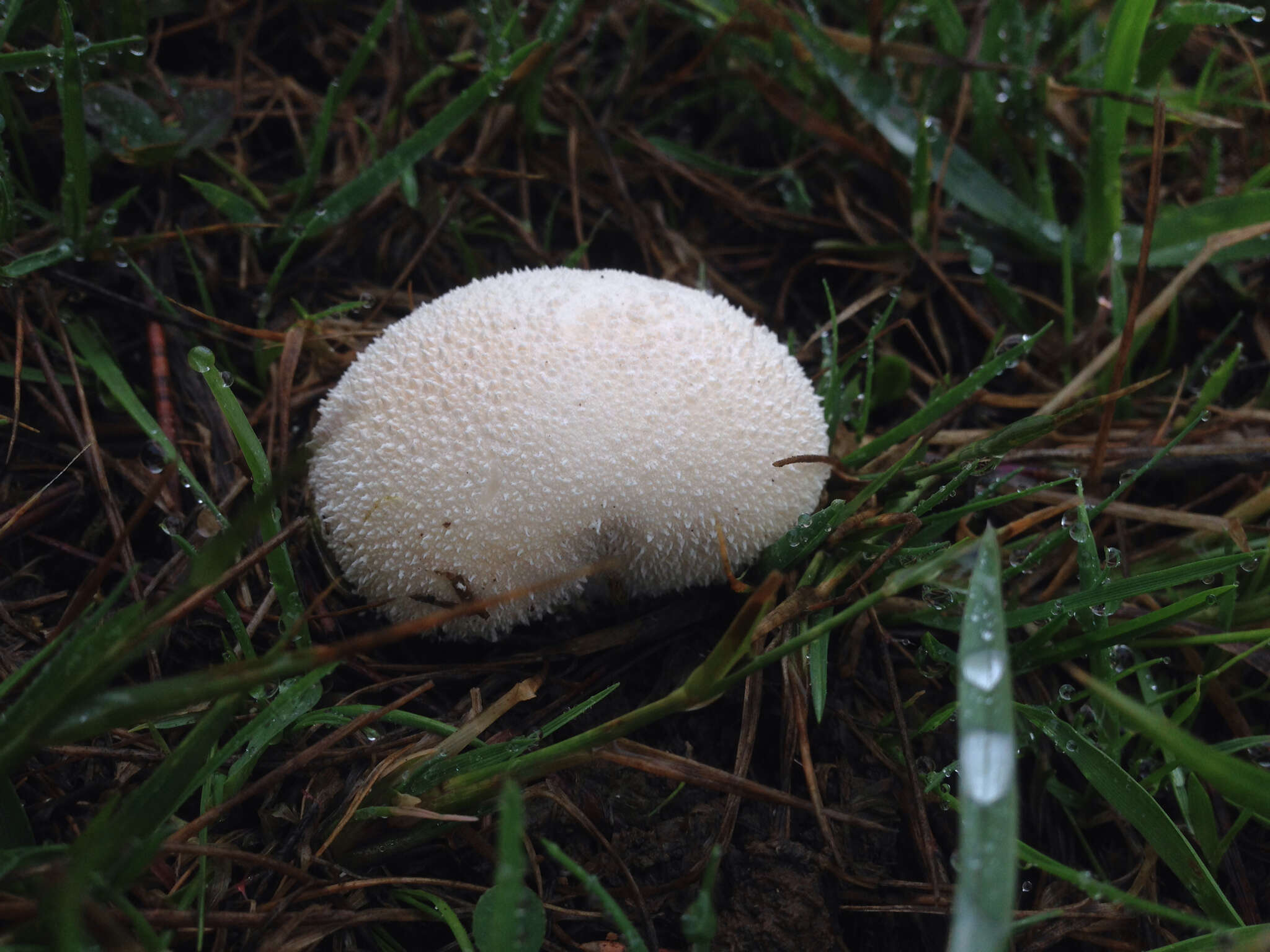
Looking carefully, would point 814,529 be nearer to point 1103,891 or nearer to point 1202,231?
point 1103,891

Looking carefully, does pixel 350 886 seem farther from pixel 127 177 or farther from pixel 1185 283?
pixel 1185 283

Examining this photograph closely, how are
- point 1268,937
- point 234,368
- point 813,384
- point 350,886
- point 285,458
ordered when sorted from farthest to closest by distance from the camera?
point 813,384 < point 234,368 < point 285,458 < point 350,886 < point 1268,937

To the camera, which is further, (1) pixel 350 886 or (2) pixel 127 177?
(2) pixel 127 177

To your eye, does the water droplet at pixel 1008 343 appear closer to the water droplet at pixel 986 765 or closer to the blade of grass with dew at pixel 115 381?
the water droplet at pixel 986 765

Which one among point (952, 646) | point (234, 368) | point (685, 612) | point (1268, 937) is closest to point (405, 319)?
point (234, 368)

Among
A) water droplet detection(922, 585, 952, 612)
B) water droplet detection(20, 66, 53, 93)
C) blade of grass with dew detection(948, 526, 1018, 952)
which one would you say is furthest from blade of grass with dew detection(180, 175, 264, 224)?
blade of grass with dew detection(948, 526, 1018, 952)
